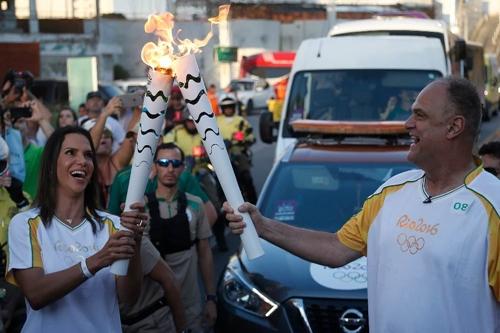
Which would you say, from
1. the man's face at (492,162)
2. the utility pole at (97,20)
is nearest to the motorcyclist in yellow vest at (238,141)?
the man's face at (492,162)

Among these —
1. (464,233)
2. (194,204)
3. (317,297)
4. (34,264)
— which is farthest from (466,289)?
(194,204)

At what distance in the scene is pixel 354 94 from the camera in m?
10.4

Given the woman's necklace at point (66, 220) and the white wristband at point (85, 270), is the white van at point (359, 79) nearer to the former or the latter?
the woman's necklace at point (66, 220)

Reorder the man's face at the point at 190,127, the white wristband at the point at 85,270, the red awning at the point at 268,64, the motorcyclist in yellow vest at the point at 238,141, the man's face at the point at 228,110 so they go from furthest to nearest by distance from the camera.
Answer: the red awning at the point at 268,64
the man's face at the point at 228,110
the motorcyclist in yellow vest at the point at 238,141
the man's face at the point at 190,127
the white wristband at the point at 85,270

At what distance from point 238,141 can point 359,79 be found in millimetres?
2336

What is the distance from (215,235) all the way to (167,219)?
5365mm

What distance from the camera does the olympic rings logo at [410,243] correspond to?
→ 3.31m

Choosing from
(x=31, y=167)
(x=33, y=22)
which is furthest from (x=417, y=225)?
(x=33, y=22)

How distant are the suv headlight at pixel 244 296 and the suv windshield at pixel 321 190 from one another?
708 mm

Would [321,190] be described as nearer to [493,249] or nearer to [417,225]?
[417,225]

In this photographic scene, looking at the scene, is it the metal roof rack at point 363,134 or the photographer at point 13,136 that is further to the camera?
the metal roof rack at point 363,134

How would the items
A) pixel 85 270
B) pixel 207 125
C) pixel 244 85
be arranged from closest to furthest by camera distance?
pixel 207 125, pixel 85 270, pixel 244 85

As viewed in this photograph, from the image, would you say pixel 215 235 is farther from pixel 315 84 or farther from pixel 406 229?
pixel 406 229

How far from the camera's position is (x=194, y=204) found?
232 inches
